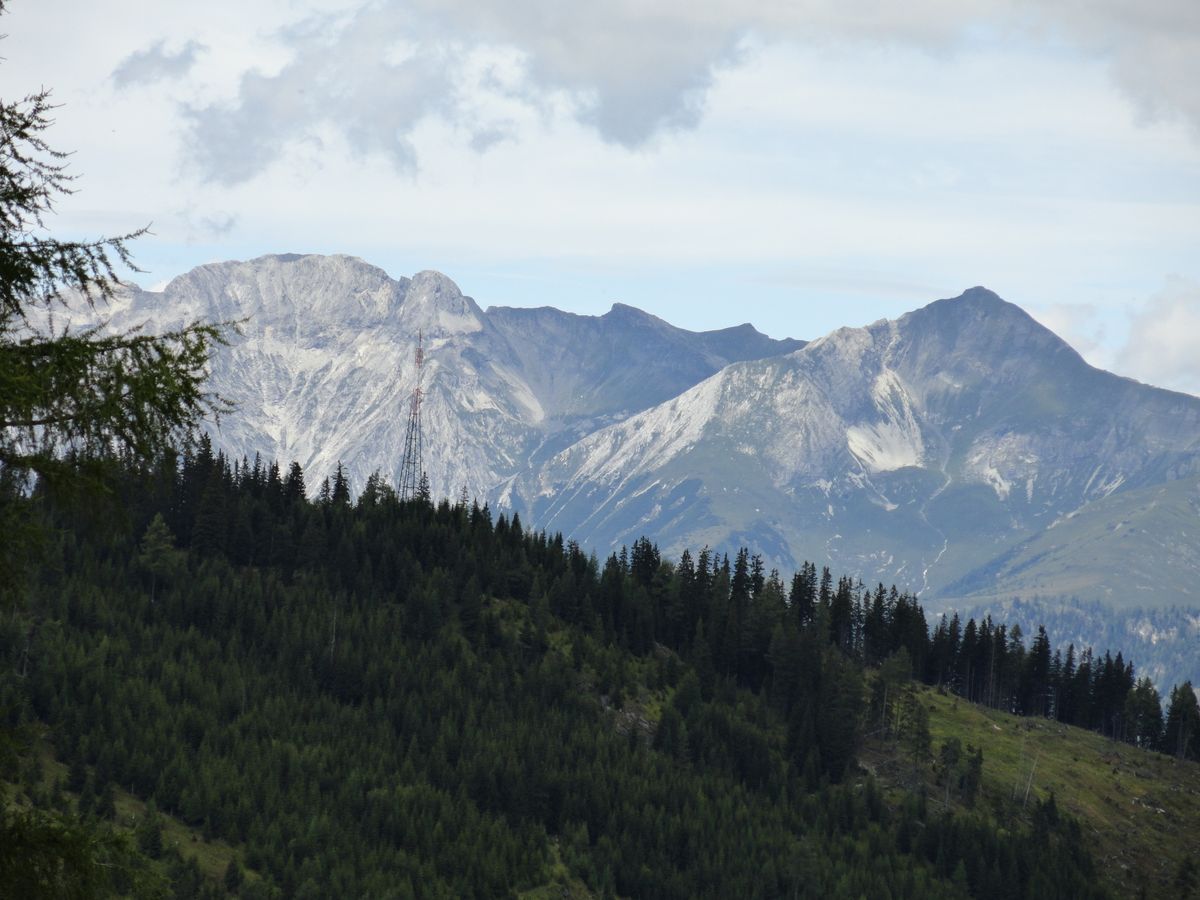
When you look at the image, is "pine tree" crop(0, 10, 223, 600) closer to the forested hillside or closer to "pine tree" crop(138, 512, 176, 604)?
the forested hillside

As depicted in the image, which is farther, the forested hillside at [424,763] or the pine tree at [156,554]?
the pine tree at [156,554]

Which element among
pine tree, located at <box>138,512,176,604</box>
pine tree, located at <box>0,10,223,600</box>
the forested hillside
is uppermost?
pine tree, located at <box>0,10,223,600</box>

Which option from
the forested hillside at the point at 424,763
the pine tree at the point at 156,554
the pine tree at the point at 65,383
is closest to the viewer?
the pine tree at the point at 65,383

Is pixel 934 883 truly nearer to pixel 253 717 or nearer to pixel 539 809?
pixel 539 809

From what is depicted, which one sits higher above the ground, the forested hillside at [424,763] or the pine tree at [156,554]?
the pine tree at [156,554]

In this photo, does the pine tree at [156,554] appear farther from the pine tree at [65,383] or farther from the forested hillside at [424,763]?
the pine tree at [65,383]

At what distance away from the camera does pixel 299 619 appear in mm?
187750

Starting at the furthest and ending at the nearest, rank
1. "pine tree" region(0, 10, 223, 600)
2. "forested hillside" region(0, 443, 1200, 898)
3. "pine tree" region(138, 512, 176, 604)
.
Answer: "pine tree" region(138, 512, 176, 604) < "forested hillside" region(0, 443, 1200, 898) < "pine tree" region(0, 10, 223, 600)

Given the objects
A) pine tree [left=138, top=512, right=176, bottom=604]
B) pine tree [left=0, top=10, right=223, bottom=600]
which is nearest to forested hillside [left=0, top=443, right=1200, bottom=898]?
pine tree [left=138, top=512, right=176, bottom=604]

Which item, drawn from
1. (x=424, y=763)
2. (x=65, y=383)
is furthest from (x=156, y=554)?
(x=65, y=383)

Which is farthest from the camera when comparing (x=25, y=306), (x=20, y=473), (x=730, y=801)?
(x=730, y=801)

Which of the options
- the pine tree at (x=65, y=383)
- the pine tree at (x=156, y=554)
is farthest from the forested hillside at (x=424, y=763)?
the pine tree at (x=65, y=383)

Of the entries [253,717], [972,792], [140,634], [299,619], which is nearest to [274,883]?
[253,717]

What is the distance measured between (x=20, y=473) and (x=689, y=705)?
185 metres
